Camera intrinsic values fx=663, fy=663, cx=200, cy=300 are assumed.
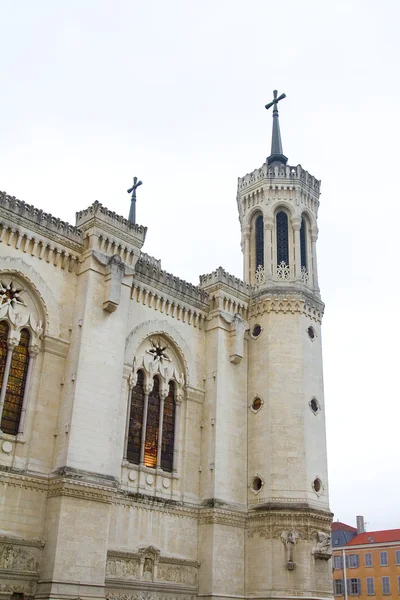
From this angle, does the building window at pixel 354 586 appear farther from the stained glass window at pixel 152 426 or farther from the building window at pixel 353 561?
the stained glass window at pixel 152 426

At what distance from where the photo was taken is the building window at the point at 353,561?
73688 mm

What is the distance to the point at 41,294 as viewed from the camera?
88.2 ft

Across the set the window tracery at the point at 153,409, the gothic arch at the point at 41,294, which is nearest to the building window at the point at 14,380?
the gothic arch at the point at 41,294

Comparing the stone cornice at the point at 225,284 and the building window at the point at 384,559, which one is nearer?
the stone cornice at the point at 225,284

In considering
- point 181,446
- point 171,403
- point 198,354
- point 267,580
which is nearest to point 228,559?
point 267,580

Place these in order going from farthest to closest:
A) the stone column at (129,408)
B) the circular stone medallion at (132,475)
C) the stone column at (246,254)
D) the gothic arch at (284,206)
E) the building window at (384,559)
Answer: the building window at (384,559) → the stone column at (246,254) → the gothic arch at (284,206) → the stone column at (129,408) → the circular stone medallion at (132,475)

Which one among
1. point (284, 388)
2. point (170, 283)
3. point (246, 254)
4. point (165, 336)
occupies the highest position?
point (246, 254)

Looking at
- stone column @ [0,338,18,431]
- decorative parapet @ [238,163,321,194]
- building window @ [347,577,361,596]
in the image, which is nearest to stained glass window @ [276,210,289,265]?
decorative parapet @ [238,163,321,194]

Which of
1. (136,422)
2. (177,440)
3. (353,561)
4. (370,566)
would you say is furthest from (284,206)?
(353,561)

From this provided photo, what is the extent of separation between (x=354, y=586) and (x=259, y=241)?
50777 millimetres

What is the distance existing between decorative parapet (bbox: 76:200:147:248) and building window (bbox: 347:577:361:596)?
57.5 m

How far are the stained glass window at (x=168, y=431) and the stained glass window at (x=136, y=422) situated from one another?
151 cm

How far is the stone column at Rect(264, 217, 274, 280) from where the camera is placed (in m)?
36.5

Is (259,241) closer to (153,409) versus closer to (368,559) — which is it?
Result: (153,409)
